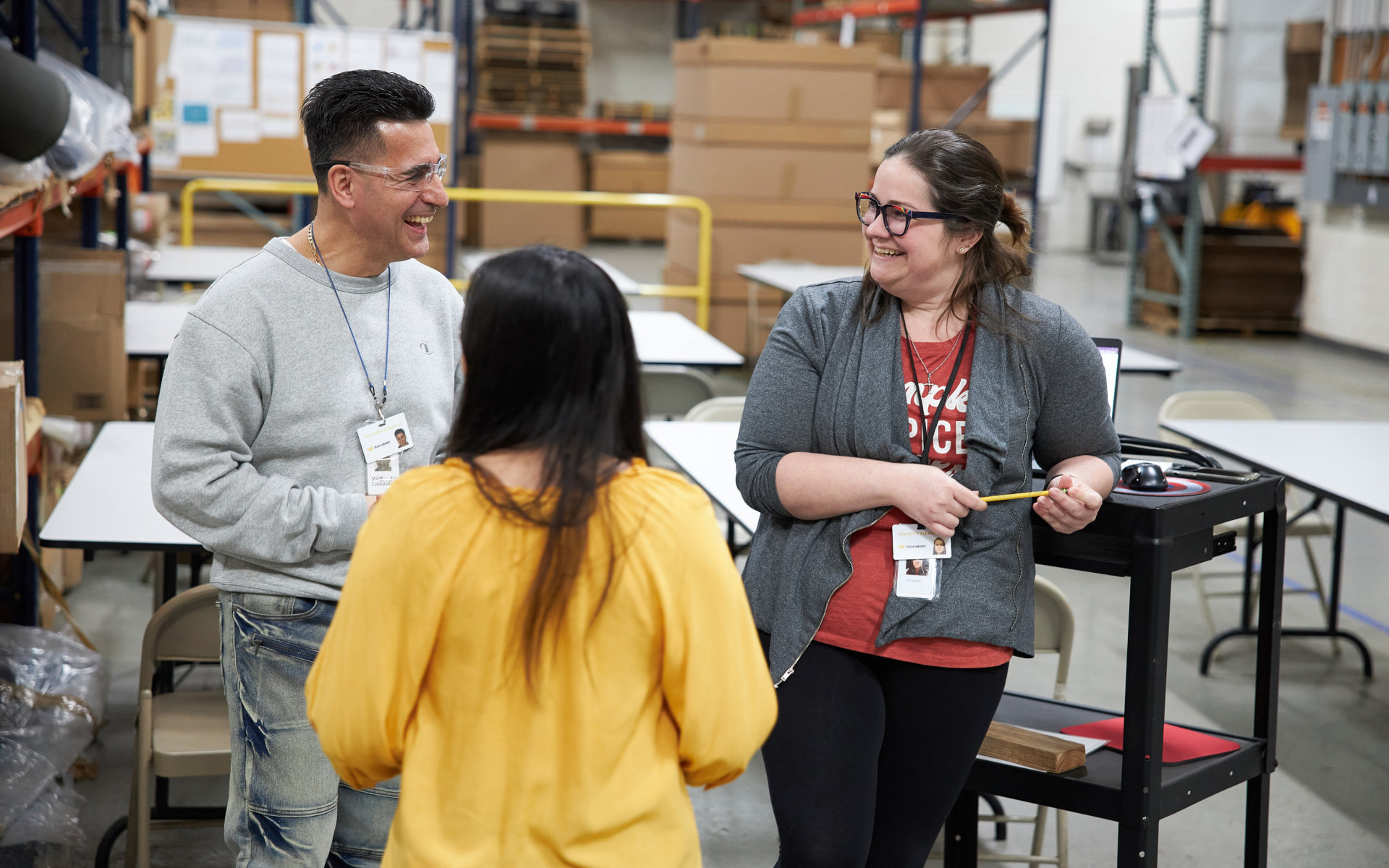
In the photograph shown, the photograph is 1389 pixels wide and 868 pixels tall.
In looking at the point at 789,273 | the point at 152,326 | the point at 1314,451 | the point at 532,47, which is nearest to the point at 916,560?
the point at 1314,451

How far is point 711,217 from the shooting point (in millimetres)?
7930

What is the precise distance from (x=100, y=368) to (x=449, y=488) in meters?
3.19

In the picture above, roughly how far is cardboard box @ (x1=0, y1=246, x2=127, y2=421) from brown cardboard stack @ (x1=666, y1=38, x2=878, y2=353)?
14.7 ft

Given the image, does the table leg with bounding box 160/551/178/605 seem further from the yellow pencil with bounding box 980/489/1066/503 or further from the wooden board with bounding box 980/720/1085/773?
the yellow pencil with bounding box 980/489/1066/503

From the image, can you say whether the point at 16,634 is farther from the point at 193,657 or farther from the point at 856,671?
the point at 856,671

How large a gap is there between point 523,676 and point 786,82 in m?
6.99

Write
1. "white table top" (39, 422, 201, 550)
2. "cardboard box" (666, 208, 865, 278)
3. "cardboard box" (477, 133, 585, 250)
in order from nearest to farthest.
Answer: "white table top" (39, 422, 201, 550) → "cardboard box" (666, 208, 865, 278) → "cardboard box" (477, 133, 585, 250)

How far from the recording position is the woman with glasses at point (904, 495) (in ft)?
5.93

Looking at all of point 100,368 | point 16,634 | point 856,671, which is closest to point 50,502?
point 100,368

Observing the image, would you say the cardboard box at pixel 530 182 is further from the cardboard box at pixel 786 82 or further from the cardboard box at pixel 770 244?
the cardboard box at pixel 786 82

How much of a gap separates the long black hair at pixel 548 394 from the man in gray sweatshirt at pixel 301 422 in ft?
1.94

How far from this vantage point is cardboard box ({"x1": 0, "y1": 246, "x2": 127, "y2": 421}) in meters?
3.95

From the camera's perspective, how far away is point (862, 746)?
182cm

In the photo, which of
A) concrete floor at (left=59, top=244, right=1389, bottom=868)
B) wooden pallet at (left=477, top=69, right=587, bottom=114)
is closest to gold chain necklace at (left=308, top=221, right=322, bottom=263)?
concrete floor at (left=59, top=244, right=1389, bottom=868)
